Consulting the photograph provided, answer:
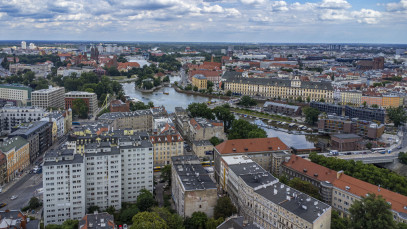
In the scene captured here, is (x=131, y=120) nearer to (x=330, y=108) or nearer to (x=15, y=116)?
(x=15, y=116)

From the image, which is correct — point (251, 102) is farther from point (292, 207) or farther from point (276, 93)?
point (292, 207)

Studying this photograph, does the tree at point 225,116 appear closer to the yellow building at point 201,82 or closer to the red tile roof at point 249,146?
the red tile roof at point 249,146

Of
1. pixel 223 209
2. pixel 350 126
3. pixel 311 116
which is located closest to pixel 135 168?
pixel 223 209

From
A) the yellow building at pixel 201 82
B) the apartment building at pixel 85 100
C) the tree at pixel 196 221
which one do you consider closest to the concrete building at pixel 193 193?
the tree at pixel 196 221

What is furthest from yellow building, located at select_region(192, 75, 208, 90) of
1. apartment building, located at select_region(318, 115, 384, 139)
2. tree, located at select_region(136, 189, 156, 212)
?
tree, located at select_region(136, 189, 156, 212)

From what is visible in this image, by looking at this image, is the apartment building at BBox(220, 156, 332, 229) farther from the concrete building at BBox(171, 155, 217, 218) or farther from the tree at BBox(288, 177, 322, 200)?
→ the tree at BBox(288, 177, 322, 200)

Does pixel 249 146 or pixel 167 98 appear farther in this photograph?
pixel 167 98
